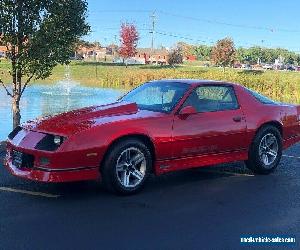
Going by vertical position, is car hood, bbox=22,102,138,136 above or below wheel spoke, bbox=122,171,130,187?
above

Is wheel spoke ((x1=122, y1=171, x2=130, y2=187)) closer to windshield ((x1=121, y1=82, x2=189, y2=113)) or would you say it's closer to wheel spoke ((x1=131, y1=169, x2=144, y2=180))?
wheel spoke ((x1=131, y1=169, x2=144, y2=180))

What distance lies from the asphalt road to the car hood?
84 centimetres

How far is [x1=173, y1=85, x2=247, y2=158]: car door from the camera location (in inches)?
275

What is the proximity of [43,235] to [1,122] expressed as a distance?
942cm

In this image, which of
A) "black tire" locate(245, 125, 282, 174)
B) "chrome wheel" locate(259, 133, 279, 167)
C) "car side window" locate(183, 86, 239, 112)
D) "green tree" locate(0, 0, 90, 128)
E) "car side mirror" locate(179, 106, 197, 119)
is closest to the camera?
"car side mirror" locate(179, 106, 197, 119)

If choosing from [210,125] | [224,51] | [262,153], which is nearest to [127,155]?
[210,125]

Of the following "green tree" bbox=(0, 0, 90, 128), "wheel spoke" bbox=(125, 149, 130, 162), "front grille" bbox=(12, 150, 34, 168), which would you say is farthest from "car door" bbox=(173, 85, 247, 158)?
"green tree" bbox=(0, 0, 90, 128)

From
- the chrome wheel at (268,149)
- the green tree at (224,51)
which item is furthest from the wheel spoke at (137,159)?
the green tree at (224,51)

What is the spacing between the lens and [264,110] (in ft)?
26.7

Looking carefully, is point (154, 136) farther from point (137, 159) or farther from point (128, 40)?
point (128, 40)

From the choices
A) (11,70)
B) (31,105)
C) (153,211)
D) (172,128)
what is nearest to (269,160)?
(172,128)

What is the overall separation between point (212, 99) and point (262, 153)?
4.29 feet

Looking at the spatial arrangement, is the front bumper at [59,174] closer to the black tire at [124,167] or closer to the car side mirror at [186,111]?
the black tire at [124,167]

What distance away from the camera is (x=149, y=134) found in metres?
6.63
